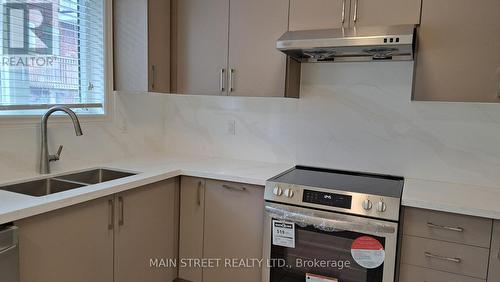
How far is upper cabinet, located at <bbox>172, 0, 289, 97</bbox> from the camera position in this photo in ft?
7.60

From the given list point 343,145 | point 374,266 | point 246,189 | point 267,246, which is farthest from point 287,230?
point 343,145

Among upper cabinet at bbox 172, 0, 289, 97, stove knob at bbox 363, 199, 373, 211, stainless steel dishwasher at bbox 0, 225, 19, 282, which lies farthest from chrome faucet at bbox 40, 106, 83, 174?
stove knob at bbox 363, 199, 373, 211

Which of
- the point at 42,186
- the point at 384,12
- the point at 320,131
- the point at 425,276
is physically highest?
the point at 384,12

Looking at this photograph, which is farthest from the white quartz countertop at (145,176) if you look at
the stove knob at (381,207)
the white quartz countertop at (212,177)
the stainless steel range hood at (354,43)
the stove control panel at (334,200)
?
the stainless steel range hood at (354,43)

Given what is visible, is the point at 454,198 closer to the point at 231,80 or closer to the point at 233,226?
the point at 233,226

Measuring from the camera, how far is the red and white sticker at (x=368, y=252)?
5.98ft

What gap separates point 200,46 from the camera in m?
2.53

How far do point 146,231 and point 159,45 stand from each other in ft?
4.04

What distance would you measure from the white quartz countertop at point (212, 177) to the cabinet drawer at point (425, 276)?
318mm

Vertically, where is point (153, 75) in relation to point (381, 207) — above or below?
above

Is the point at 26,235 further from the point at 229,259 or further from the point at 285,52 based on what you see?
the point at 285,52

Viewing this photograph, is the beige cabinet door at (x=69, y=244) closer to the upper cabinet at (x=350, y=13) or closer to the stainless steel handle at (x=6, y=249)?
the stainless steel handle at (x=6, y=249)

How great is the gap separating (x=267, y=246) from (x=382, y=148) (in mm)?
975

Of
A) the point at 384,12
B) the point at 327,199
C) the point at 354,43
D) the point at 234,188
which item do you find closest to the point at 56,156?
the point at 234,188
